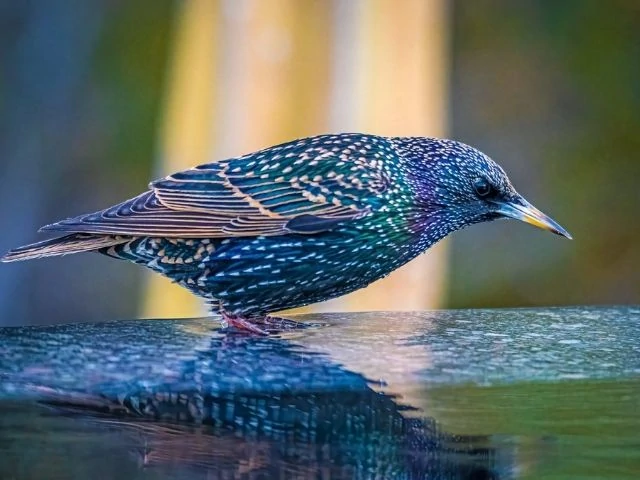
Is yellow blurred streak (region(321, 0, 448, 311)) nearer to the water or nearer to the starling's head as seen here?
the starling's head

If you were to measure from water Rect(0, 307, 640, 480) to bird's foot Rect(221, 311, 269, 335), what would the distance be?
0.16 metres

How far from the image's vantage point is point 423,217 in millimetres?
4141

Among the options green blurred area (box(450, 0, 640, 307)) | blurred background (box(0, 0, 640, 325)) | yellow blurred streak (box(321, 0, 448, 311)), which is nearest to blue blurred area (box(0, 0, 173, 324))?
blurred background (box(0, 0, 640, 325))

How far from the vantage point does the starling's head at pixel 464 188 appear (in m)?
4.20

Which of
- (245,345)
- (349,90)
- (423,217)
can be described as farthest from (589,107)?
(245,345)

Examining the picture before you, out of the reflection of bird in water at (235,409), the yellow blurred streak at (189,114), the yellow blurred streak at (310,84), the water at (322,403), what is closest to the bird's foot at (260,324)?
the water at (322,403)

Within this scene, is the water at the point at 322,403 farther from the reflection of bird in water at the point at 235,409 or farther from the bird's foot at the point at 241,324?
the bird's foot at the point at 241,324

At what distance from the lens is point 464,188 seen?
4.24 metres

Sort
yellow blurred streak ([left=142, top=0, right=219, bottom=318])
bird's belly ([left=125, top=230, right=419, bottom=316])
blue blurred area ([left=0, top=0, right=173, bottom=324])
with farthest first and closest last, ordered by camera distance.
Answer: blue blurred area ([left=0, top=0, right=173, bottom=324]), yellow blurred streak ([left=142, top=0, right=219, bottom=318]), bird's belly ([left=125, top=230, right=419, bottom=316])

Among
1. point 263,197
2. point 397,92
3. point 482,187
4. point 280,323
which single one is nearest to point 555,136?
point 397,92

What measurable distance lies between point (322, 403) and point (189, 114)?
20.4ft

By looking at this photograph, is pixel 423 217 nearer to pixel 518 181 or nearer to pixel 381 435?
pixel 381 435

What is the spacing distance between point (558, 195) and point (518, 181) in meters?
0.36

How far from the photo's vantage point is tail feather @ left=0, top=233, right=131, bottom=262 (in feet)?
13.2
